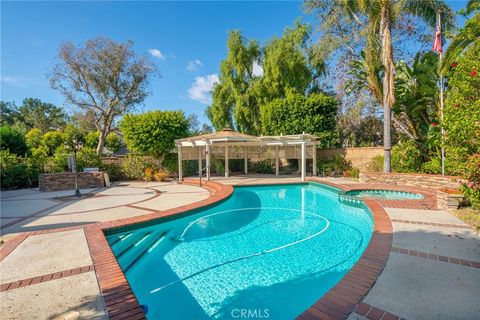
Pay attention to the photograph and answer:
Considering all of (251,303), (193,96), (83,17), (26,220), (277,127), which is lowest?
(251,303)

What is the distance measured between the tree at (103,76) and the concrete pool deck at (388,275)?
57.8 feet

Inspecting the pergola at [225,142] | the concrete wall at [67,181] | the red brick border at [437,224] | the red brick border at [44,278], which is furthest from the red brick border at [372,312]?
the concrete wall at [67,181]

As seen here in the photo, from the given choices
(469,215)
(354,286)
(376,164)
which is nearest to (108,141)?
(376,164)

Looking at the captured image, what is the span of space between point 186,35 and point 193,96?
2085cm

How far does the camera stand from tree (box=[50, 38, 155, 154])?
19547mm

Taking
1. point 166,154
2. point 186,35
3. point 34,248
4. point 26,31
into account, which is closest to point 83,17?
point 26,31

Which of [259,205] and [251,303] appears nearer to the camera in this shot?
[251,303]

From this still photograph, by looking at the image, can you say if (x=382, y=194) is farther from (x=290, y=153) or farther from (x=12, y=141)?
(x=12, y=141)

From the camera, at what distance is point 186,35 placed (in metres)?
14.3

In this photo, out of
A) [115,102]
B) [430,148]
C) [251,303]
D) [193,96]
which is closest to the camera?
[251,303]

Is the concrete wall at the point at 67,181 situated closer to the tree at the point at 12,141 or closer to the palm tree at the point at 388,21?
the tree at the point at 12,141

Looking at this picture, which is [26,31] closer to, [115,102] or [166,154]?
[166,154]

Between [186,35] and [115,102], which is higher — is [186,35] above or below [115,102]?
above

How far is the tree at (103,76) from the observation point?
1955cm
